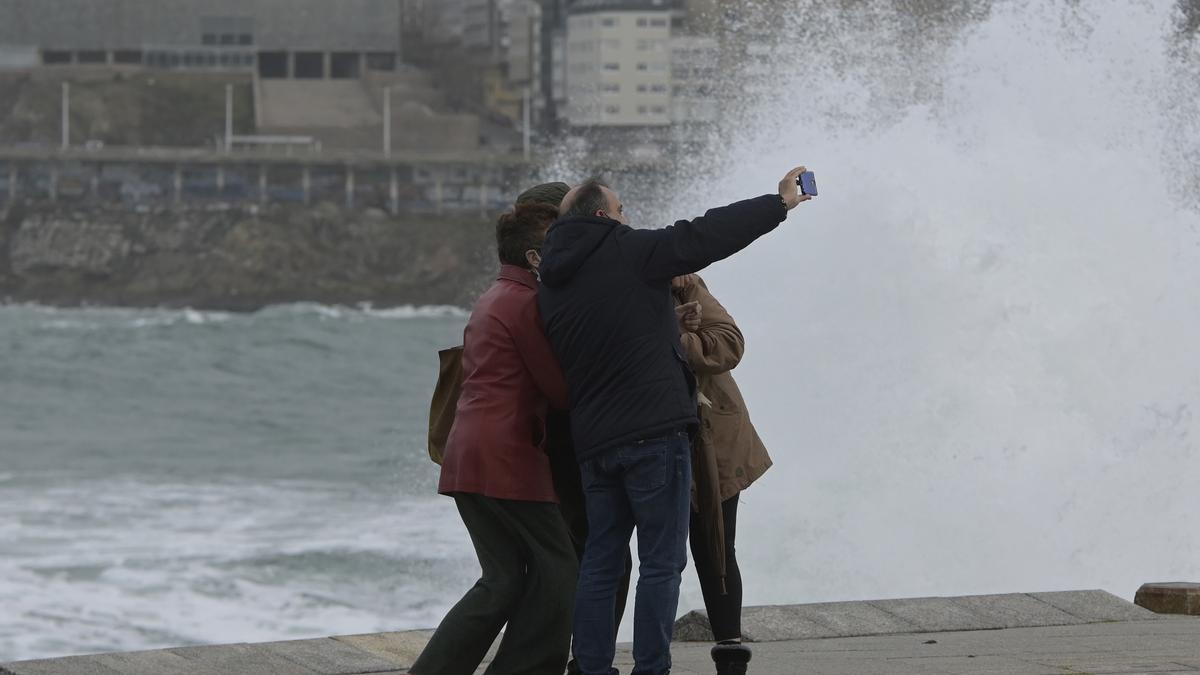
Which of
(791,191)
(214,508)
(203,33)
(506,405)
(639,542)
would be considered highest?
(203,33)

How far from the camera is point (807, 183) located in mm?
4887

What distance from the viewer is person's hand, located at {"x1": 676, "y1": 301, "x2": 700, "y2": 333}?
522cm

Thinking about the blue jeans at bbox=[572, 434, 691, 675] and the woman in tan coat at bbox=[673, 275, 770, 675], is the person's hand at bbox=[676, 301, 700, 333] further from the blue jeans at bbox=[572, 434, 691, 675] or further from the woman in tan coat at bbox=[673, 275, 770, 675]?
the blue jeans at bbox=[572, 434, 691, 675]

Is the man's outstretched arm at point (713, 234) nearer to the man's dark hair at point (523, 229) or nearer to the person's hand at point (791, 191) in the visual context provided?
the person's hand at point (791, 191)

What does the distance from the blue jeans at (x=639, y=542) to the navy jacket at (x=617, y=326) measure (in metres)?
0.07

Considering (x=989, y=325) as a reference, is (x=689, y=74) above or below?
above

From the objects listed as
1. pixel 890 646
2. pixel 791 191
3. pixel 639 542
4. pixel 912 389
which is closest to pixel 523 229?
pixel 791 191

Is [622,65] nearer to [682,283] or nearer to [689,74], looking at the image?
[689,74]

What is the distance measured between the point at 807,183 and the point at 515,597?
4.11 feet

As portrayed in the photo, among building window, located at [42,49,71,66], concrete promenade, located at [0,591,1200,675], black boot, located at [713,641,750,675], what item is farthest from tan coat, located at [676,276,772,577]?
building window, located at [42,49,71,66]

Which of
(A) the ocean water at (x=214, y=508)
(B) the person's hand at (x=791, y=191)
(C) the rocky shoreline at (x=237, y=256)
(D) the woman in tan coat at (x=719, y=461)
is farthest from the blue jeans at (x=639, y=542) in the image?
(C) the rocky shoreline at (x=237, y=256)

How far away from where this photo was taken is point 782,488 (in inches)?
506

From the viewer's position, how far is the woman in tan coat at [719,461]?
5.26 meters

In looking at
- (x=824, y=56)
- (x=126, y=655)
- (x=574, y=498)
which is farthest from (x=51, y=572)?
(x=824, y=56)
